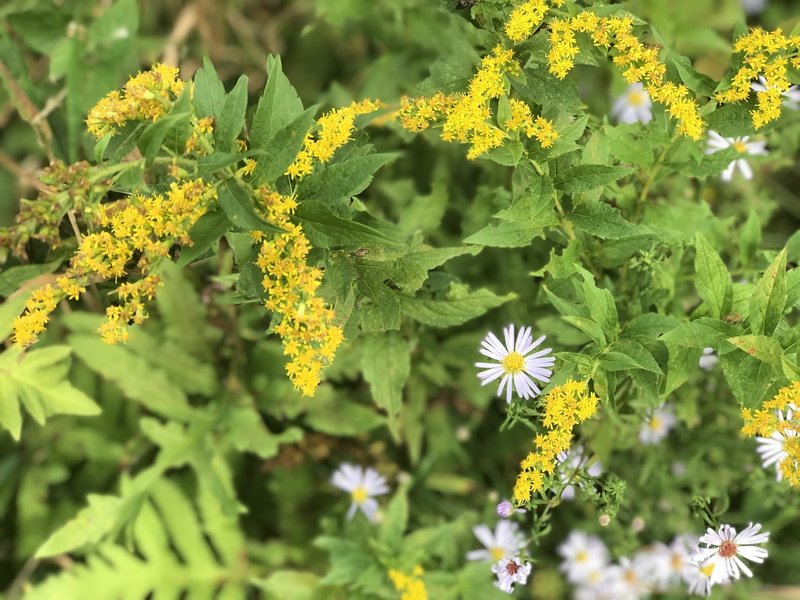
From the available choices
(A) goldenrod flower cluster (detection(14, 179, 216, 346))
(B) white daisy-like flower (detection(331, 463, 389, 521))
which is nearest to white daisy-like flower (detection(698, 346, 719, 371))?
(B) white daisy-like flower (detection(331, 463, 389, 521))

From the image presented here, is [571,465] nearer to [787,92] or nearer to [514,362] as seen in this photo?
[514,362]

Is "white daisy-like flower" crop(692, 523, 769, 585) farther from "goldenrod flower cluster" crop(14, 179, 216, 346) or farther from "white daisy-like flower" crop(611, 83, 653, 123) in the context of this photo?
"white daisy-like flower" crop(611, 83, 653, 123)

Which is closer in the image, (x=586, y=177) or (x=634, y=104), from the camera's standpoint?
(x=586, y=177)

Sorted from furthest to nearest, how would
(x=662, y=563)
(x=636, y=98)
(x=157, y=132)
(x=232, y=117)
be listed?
(x=636, y=98) → (x=662, y=563) → (x=232, y=117) → (x=157, y=132)

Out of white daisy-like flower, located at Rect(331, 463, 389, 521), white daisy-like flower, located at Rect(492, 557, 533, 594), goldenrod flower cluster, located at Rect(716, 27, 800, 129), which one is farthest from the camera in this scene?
white daisy-like flower, located at Rect(331, 463, 389, 521)

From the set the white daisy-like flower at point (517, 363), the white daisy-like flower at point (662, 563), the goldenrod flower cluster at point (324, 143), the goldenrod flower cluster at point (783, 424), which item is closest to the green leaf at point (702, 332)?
the goldenrod flower cluster at point (783, 424)

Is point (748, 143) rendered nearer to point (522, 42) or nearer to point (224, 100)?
point (522, 42)

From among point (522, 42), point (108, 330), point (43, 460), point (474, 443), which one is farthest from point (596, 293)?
point (43, 460)

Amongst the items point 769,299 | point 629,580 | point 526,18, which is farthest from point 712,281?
point 629,580
